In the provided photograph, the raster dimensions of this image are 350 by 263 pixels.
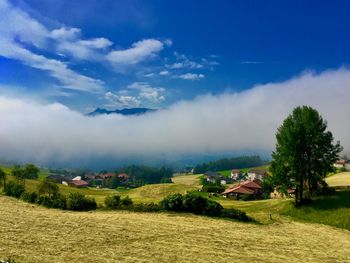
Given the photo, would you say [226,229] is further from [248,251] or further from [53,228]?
[53,228]

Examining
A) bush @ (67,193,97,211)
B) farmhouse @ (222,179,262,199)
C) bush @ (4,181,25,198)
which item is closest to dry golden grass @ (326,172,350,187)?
farmhouse @ (222,179,262,199)

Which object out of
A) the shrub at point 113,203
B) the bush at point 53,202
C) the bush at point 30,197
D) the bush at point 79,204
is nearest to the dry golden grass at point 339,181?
the shrub at point 113,203

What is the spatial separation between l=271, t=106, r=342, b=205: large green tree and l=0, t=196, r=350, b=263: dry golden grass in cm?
1534

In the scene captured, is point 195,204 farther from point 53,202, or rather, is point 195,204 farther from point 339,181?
point 339,181

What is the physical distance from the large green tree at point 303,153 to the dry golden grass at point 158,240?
604 inches

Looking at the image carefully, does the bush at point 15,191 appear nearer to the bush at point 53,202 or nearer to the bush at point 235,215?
the bush at point 53,202

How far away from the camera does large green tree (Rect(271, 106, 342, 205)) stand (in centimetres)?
8056

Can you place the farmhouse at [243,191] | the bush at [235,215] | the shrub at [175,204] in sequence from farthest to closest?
1. the farmhouse at [243,191]
2. the shrub at [175,204]
3. the bush at [235,215]

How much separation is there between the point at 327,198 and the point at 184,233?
3692cm

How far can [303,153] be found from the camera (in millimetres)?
81812

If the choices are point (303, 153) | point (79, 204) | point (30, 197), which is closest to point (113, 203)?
point (79, 204)

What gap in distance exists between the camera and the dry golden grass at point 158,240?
131ft

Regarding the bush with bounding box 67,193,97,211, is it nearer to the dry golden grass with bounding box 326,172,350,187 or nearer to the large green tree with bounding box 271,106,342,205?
the large green tree with bounding box 271,106,342,205

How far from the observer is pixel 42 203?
77.7 metres
